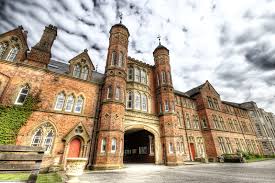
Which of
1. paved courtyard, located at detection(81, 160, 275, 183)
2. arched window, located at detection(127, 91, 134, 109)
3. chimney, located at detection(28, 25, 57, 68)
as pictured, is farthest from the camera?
arched window, located at detection(127, 91, 134, 109)

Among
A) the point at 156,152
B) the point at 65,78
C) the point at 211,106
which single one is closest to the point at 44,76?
the point at 65,78

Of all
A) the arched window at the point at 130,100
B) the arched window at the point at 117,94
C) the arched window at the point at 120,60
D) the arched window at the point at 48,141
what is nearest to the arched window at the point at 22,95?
the arched window at the point at 48,141

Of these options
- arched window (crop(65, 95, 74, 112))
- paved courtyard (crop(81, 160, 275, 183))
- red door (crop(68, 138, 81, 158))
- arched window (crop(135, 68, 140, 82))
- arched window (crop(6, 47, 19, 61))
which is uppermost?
arched window (crop(135, 68, 140, 82))

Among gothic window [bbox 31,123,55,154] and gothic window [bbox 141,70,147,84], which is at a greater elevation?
gothic window [bbox 141,70,147,84]

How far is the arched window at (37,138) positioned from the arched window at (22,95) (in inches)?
123

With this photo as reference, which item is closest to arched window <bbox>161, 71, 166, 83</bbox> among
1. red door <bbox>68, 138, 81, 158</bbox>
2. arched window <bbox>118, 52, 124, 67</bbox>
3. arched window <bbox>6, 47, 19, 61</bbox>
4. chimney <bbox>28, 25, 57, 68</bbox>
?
arched window <bbox>118, 52, 124, 67</bbox>

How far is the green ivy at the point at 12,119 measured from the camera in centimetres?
1203

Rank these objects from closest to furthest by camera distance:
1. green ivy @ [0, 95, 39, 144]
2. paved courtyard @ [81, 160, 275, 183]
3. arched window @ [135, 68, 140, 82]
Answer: paved courtyard @ [81, 160, 275, 183] → green ivy @ [0, 95, 39, 144] → arched window @ [135, 68, 140, 82]

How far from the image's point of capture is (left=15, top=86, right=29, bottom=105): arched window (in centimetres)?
1372

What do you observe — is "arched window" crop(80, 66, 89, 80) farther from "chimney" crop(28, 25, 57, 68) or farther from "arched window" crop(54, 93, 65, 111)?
"chimney" crop(28, 25, 57, 68)

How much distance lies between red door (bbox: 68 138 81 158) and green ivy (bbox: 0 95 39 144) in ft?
15.0

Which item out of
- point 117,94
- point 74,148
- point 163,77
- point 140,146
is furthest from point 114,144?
point 163,77

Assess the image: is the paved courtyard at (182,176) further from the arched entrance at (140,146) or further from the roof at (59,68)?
the roof at (59,68)

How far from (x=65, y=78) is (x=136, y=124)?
31.9ft
